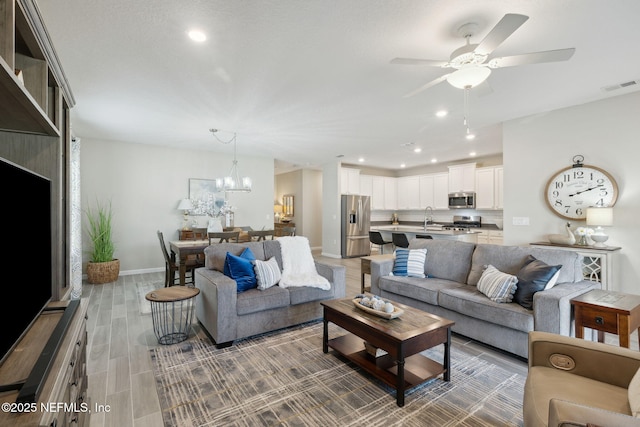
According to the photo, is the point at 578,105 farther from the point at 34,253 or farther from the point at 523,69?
the point at 34,253

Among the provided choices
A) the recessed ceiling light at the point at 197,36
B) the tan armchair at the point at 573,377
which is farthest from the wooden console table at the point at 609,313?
the recessed ceiling light at the point at 197,36

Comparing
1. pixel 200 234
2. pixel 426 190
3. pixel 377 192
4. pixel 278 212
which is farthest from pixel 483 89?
pixel 278 212

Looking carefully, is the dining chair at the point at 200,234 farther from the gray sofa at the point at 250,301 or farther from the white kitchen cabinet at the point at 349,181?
the white kitchen cabinet at the point at 349,181

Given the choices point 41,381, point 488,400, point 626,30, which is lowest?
point 488,400

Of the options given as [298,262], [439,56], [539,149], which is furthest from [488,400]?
[539,149]

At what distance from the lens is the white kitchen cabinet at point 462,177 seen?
7.53 metres

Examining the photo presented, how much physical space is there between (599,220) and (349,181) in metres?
5.44

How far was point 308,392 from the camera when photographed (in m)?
2.11

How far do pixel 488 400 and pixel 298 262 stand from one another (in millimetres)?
2174

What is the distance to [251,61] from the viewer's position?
109 inches

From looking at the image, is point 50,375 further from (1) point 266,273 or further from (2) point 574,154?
(2) point 574,154

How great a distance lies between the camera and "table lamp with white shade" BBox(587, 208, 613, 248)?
3609mm

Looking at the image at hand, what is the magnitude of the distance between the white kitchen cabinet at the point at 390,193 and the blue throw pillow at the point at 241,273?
6.85 meters

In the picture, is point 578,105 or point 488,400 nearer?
point 488,400
